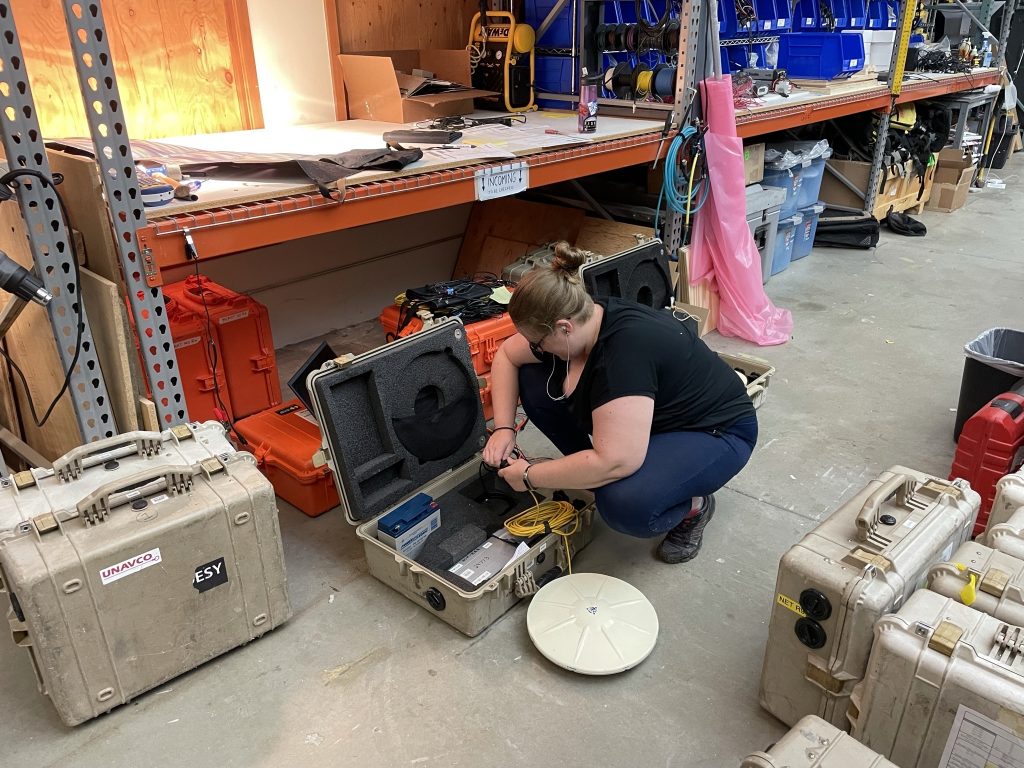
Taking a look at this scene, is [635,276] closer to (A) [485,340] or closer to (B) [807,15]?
(A) [485,340]

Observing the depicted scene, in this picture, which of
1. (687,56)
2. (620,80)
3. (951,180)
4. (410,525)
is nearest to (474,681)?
(410,525)

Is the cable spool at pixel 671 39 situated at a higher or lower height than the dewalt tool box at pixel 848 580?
higher

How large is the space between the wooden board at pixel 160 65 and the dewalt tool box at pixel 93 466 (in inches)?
61.9

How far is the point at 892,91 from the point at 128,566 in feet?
16.8

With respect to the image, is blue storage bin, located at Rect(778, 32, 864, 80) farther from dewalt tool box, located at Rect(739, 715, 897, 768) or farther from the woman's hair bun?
dewalt tool box, located at Rect(739, 715, 897, 768)

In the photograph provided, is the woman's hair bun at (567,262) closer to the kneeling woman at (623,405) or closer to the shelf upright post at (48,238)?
the kneeling woman at (623,405)

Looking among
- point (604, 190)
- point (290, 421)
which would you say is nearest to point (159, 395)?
point (290, 421)

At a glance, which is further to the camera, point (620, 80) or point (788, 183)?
point (788, 183)

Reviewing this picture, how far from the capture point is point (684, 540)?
6.86ft

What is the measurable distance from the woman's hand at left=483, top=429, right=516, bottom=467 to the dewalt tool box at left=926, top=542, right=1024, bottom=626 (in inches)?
40.8

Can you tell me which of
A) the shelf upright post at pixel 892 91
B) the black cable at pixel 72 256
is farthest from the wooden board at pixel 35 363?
the shelf upright post at pixel 892 91

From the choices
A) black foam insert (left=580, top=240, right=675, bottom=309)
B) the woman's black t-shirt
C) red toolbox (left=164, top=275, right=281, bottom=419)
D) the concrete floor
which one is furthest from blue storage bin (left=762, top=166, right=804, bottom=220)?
red toolbox (left=164, top=275, right=281, bottom=419)

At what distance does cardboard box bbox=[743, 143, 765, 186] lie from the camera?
12.9ft

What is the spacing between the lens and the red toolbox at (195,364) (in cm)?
246
